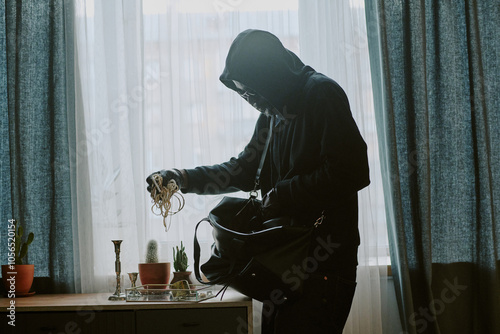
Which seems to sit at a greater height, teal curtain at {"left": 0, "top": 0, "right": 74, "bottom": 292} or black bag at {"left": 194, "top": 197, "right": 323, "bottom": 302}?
teal curtain at {"left": 0, "top": 0, "right": 74, "bottom": 292}

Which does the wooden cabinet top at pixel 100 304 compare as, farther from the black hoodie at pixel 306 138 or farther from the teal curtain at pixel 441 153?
the teal curtain at pixel 441 153

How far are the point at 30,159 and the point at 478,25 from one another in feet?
6.76

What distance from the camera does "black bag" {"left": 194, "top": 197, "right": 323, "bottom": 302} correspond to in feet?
4.52

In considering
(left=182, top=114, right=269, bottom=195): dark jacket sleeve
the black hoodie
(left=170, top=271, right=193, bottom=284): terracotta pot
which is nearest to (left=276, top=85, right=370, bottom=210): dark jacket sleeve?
the black hoodie

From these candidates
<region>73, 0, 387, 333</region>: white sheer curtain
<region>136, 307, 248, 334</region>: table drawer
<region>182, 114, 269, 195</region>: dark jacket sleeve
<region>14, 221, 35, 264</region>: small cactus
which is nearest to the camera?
<region>136, 307, 248, 334</region>: table drawer

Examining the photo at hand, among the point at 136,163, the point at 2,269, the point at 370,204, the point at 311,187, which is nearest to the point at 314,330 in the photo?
the point at 311,187

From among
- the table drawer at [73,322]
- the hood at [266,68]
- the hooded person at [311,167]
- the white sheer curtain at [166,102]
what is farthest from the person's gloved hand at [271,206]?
the white sheer curtain at [166,102]

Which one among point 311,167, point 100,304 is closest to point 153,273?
point 100,304

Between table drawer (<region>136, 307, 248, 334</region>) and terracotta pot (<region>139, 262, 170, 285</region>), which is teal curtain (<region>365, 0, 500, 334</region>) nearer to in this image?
table drawer (<region>136, 307, 248, 334</region>)

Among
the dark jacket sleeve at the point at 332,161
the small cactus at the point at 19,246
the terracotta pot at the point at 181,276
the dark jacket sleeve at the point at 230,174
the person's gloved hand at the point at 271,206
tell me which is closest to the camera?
the dark jacket sleeve at the point at 332,161

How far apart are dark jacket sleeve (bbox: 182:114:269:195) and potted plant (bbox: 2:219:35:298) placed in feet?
2.65

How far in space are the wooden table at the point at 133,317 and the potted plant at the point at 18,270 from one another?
0.25 meters

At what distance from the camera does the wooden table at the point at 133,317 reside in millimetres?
1717

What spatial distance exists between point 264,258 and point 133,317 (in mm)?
620
